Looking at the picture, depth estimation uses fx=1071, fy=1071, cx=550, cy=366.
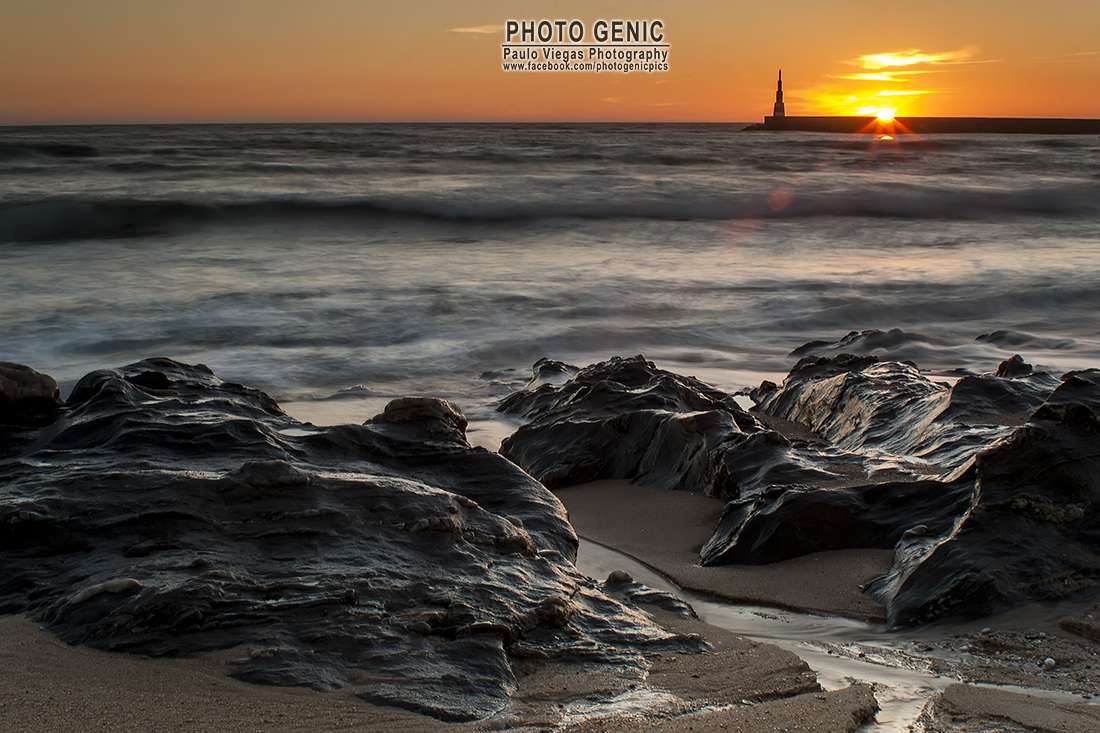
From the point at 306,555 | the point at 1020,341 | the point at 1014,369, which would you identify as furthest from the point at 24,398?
the point at 1020,341

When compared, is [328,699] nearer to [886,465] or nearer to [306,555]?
[306,555]

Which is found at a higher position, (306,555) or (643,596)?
(306,555)

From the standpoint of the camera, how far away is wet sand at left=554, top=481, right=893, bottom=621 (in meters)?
3.10

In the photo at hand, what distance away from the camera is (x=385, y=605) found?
7.87 feet

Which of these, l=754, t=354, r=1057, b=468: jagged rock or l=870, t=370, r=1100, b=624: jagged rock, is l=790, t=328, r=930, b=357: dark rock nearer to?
l=754, t=354, r=1057, b=468: jagged rock

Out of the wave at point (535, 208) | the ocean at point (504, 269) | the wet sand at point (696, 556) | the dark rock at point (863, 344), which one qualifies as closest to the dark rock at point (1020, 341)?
the ocean at point (504, 269)

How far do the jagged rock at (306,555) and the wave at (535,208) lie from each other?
1626cm

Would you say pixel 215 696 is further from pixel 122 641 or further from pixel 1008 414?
pixel 1008 414

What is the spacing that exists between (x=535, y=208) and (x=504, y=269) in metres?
7.56

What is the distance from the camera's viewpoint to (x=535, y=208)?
2159 cm

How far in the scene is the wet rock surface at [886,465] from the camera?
2904 millimetres

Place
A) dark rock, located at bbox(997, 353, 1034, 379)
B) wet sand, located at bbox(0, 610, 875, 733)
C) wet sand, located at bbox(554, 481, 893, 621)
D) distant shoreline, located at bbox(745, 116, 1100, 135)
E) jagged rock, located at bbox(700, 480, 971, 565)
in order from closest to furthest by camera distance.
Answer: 1. wet sand, located at bbox(0, 610, 875, 733)
2. wet sand, located at bbox(554, 481, 893, 621)
3. jagged rock, located at bbox(700, 480, 971, 565)
4. dark rock, located at bbox(997, 353, 1034, 379)
5. distant shoreline, located at bbox(745, 116, 1100, 135)

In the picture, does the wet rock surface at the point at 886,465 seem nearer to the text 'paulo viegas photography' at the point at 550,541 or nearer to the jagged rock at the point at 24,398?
the text 'paulo viegas photography' at the point at 550,541

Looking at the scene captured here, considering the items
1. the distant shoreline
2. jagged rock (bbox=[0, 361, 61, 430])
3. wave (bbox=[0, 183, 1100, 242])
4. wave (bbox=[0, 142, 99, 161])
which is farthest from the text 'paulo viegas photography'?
the distant shoreline
